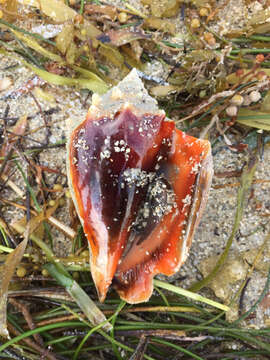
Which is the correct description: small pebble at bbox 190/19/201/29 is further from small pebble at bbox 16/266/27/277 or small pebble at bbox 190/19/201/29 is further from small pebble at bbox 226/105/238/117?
small pebble at bbox 16/266/27/277

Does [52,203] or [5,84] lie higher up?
[5,84]

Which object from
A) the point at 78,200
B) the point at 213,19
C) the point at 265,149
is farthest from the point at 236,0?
the point at 78,200

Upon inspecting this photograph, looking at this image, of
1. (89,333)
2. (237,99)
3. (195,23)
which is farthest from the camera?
(195,23)

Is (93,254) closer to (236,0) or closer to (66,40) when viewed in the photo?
(66,40)

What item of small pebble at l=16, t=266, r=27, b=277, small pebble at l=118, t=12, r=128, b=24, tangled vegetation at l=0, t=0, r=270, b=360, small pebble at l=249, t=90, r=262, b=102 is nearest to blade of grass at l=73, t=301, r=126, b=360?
tangled vegetation at l=0, t=0, r=270, b=360

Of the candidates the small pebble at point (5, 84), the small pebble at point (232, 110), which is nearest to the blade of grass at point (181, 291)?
the small pebble at point (232, 110)

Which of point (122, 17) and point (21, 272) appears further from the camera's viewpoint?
point (122, 17)

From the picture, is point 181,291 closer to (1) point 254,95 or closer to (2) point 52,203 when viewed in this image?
(2) point 52,203

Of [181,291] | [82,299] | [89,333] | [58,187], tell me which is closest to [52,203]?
[58,187]

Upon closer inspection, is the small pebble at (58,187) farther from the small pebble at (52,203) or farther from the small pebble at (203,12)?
the small pebble at (203,12)

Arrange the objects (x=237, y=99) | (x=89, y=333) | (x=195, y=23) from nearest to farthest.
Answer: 1. (x=89, y=333)
2. (x=237, y=99)
3. (x=195, y=23)
